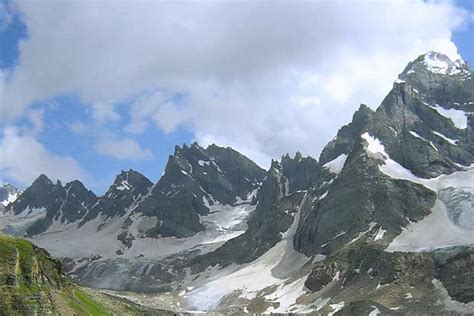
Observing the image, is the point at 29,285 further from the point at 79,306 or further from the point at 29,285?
the point at 79,306

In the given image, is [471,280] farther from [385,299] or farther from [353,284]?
[353,284]

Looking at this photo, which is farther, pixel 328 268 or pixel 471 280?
pixel 328 268

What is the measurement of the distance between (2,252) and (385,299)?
11102 centimetres

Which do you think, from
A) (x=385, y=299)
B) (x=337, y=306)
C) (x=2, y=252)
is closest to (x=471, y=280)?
(x=385, y=299)

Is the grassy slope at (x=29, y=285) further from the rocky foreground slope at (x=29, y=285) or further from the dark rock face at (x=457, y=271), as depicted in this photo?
the dark rock face at (x=457, y=271)

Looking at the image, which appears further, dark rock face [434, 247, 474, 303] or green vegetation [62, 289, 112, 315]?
dark rock face [434, 247, 474, 303]

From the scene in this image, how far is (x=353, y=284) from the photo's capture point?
594 feet

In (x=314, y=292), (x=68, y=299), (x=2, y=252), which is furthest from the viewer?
(x=314, y=292)

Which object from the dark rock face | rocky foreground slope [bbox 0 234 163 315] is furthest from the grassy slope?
the dark rock face

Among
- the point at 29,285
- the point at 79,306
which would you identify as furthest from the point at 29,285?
the point at 79,306

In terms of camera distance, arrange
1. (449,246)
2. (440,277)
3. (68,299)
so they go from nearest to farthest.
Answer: (68,299) < (440,277) < (449,246)

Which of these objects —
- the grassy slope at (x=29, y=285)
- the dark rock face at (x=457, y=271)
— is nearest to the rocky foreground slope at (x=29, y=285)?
the grassy slope at (x=29, y=285)

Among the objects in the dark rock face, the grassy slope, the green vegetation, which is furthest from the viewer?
the dark rock face

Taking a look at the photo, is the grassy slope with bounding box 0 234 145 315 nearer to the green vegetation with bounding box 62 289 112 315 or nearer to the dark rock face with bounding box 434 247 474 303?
the green vegetation with bounding box 62 289 112 315
